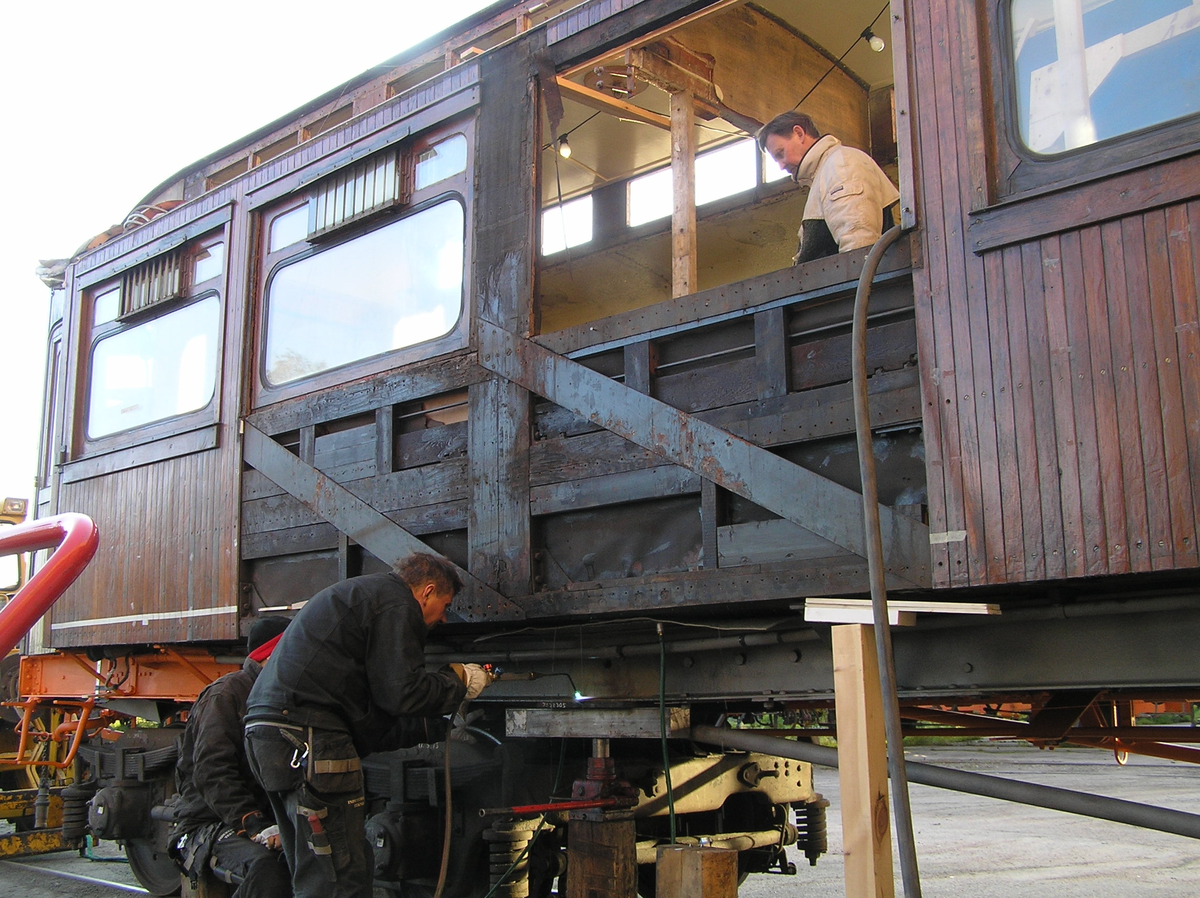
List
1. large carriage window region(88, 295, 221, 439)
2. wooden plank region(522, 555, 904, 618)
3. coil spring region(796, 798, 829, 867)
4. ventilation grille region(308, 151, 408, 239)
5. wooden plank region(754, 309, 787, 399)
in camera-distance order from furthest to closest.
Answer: large carriage window region(88, 295, 221, 439) < coil spring region(796, 798, 829, 867) < ventilation grille region(308, 151, 408, 239) < wooden plank region(754, 309, 787, 399) < wooden plank region(522, 555, 904, 618)

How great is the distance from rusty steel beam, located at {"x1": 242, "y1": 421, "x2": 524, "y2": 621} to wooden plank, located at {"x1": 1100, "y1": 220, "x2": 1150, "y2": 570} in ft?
7.34

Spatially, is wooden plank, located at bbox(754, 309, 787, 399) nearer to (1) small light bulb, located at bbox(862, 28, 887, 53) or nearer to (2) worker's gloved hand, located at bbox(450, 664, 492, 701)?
(2) worker's gloved hand, located at bbox(450, 664, 492, 701)

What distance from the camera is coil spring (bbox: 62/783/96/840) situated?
6.85 m

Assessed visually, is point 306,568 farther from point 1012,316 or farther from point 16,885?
point 16,885

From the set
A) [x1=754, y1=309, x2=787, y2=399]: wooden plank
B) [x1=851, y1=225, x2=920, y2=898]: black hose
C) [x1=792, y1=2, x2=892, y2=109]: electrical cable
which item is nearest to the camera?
[x1=851, y1=225, x2=920, y2=898]: black hose

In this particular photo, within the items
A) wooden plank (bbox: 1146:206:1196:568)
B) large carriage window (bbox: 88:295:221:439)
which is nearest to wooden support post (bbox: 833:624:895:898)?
wooden plank (bbox: 1146:206:1196:568)

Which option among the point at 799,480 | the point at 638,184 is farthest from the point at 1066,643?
the point at 638,184

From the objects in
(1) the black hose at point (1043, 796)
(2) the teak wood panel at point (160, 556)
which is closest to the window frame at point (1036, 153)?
(1) the black hose at point (1043, 796)

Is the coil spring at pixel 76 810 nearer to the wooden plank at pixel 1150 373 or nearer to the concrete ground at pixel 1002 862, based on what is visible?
the concrete ground at pixel 1002 862

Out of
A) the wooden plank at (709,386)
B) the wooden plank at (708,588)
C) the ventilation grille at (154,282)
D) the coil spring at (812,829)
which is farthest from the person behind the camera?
→ the ventilation grille at (154,282)

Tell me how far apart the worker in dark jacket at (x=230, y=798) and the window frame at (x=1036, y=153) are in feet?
11.5

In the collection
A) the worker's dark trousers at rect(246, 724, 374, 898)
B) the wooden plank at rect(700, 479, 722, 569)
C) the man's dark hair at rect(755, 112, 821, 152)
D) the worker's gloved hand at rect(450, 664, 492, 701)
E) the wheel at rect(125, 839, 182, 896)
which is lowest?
the wheel at rect(125, 839, 182, 896)

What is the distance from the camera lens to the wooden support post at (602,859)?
13.0ft

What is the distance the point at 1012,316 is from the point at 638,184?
14.5 feet
